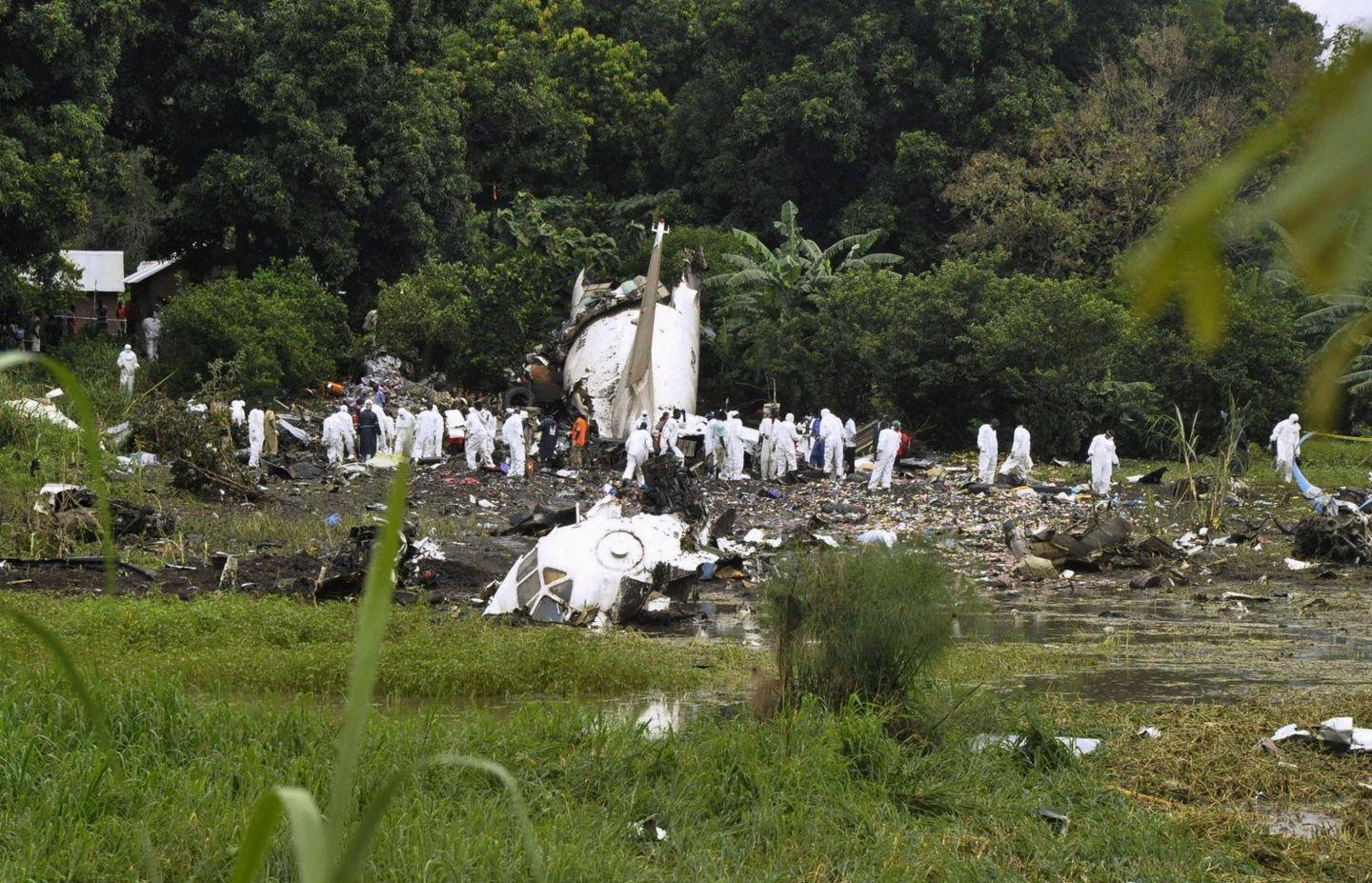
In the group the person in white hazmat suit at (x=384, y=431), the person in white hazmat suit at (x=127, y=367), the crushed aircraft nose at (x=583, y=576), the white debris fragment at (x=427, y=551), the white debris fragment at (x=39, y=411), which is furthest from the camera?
the person in white hazmat suit at (x=127, y=367)

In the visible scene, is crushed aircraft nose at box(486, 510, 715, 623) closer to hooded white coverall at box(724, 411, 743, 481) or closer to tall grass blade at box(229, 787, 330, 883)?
tall grass blade at box(229, 787, 330, 883)

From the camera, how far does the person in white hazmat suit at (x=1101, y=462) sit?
22516 mm

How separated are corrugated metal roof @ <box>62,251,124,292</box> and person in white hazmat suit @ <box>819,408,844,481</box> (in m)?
16.3

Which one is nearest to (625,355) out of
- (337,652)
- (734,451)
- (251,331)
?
(734,451)

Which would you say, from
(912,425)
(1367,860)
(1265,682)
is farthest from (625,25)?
Result: (1367,860)

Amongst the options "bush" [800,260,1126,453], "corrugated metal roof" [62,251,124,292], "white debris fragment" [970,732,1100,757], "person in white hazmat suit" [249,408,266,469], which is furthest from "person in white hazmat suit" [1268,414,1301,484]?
"corrugated metal roof" [62,251,124,292]

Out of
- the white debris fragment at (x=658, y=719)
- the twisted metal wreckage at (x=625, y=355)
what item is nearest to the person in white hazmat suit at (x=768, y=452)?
the twisted metal wreckage at (x=625, y=355)

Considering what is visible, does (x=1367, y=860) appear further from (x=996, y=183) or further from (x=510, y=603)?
(x=996, y=183)

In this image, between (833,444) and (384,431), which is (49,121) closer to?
(384,431)

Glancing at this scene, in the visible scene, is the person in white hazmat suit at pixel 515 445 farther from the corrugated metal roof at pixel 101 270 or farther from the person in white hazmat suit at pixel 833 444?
the corrugated metal roof at pixel 101 270

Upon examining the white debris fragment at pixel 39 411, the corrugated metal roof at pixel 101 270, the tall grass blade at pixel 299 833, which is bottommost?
the tall grass blade at pixel 299 833

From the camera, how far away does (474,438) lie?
2625cm

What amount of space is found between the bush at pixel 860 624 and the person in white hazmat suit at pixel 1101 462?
50.5 ft

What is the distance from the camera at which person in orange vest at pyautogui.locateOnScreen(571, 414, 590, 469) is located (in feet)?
90.6
